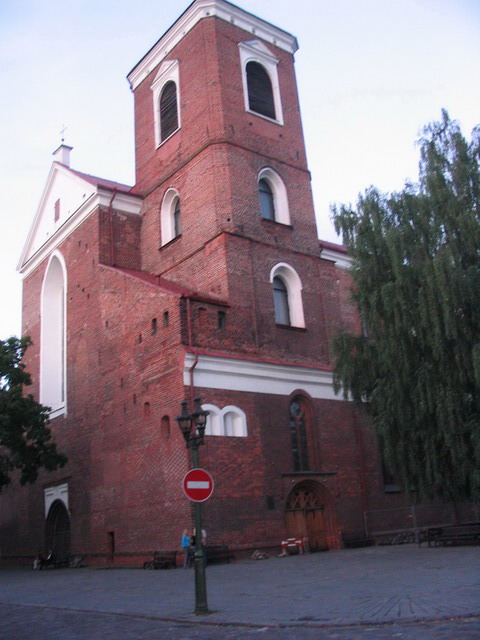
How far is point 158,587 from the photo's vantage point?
44.2ft

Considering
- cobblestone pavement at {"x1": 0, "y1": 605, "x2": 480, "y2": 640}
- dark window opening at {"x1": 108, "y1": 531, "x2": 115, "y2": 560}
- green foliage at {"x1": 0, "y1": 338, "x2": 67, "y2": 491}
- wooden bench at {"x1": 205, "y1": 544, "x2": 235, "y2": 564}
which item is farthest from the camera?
green foliage at {"x1": 0, "y1": 338, "x2": 67, "y2": 491}

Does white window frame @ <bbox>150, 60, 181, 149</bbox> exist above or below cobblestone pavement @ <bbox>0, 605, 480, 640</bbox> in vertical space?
above

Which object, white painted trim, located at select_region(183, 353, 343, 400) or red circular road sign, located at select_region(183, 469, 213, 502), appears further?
white painted trim, located at select_region(183, 353, 343, 400)

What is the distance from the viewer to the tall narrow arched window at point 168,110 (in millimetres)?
26328

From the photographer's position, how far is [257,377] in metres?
20.6

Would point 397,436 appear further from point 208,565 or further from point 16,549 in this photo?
point 16,549

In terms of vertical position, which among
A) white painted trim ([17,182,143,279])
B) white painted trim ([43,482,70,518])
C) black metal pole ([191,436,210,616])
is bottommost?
black metal pole ([191,436,210,616])

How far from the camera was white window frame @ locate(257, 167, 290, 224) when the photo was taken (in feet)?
80.0

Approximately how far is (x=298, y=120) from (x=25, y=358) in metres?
15.8

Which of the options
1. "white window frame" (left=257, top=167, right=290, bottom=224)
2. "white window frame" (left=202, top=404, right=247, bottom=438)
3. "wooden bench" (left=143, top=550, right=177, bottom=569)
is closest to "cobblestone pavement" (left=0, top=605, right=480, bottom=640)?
"wooden bench" (left=143, top=550, right=177, bottom=569)

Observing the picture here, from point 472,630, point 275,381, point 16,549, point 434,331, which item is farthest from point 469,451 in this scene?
point 16,549

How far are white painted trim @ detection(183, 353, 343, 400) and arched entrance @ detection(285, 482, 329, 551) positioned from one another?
309cm

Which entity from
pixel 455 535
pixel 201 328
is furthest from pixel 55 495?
pixel 455 535

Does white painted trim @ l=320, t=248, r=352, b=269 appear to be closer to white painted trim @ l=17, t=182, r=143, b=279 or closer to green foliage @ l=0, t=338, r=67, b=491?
white painted trim @ l=17, t=182, r=143, b=279
